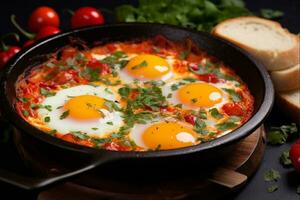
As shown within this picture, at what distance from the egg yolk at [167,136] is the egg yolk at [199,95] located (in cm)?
39

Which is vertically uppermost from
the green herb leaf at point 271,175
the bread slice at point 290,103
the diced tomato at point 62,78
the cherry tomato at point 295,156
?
the diced tomato at point 62,78

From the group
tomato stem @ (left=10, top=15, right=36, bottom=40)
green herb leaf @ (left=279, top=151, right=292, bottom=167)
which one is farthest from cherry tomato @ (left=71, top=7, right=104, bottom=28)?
green herb leaf @ (left=279, top=151, right=292, bottom=167)

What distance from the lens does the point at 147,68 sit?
4809 mm

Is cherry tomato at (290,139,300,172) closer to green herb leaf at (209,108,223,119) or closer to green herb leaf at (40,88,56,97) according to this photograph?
green herb leaf at (209,108,223,119)

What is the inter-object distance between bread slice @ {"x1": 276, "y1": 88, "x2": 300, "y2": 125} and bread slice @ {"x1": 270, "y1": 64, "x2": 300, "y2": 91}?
5 centimetres

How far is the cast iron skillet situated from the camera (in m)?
3.46

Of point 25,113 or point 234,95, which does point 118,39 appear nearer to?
point 234,95

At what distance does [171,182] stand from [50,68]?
160 centimetres

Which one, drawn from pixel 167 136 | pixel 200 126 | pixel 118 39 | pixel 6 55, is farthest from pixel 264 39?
pixel 6 55

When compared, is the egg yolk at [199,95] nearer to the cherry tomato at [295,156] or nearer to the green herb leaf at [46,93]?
the cherry tomato at [295,156]

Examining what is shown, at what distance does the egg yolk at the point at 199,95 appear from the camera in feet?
14.5

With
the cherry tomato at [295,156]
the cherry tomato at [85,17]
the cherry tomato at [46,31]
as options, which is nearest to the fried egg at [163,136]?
the cherry tomato at [295,156]

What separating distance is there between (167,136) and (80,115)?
639mm

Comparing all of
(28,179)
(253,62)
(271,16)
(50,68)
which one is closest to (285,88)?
(253,62)
